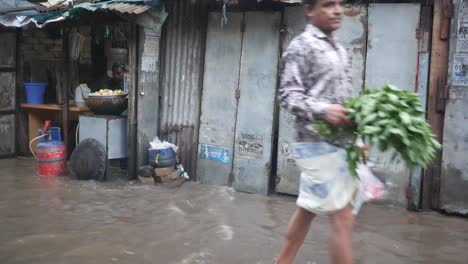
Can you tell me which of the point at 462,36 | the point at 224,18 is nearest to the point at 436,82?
the point at 462,36

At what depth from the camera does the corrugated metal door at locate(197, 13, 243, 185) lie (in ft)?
22.9

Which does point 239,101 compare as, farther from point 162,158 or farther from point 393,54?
point 393,54

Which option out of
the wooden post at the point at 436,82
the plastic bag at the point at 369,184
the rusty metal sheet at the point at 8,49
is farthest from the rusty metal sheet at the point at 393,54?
the rusty metal sheet at the point at 8,49

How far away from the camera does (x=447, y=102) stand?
5746 millimetres

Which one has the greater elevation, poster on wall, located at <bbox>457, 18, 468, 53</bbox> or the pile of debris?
poster on wall, located at <bbox>457, 18, 468, 53</bbox>

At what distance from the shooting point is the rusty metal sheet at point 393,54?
5.84 m

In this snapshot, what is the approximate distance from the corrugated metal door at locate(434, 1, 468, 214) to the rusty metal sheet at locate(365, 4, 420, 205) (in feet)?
1.31

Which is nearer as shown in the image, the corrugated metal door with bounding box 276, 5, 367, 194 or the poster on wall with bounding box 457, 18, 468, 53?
the poster on wall with bounding box 457, 18, 468, 53

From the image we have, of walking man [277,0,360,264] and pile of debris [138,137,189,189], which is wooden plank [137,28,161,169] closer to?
pile of debris [138,137,189,189]

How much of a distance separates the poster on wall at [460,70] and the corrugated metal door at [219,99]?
2.69m

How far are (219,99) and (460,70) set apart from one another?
3071 mm

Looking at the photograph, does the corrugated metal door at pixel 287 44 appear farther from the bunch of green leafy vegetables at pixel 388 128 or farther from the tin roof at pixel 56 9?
the bunch of green leafy vegetables at pixel 388 128

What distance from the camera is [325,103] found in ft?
9.90

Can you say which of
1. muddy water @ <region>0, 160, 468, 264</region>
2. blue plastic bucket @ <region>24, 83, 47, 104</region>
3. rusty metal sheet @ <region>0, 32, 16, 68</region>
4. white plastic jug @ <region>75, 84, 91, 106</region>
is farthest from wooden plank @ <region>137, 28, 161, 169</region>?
rusty metal sheet @ <region>0, 32, 16, 68</region>
